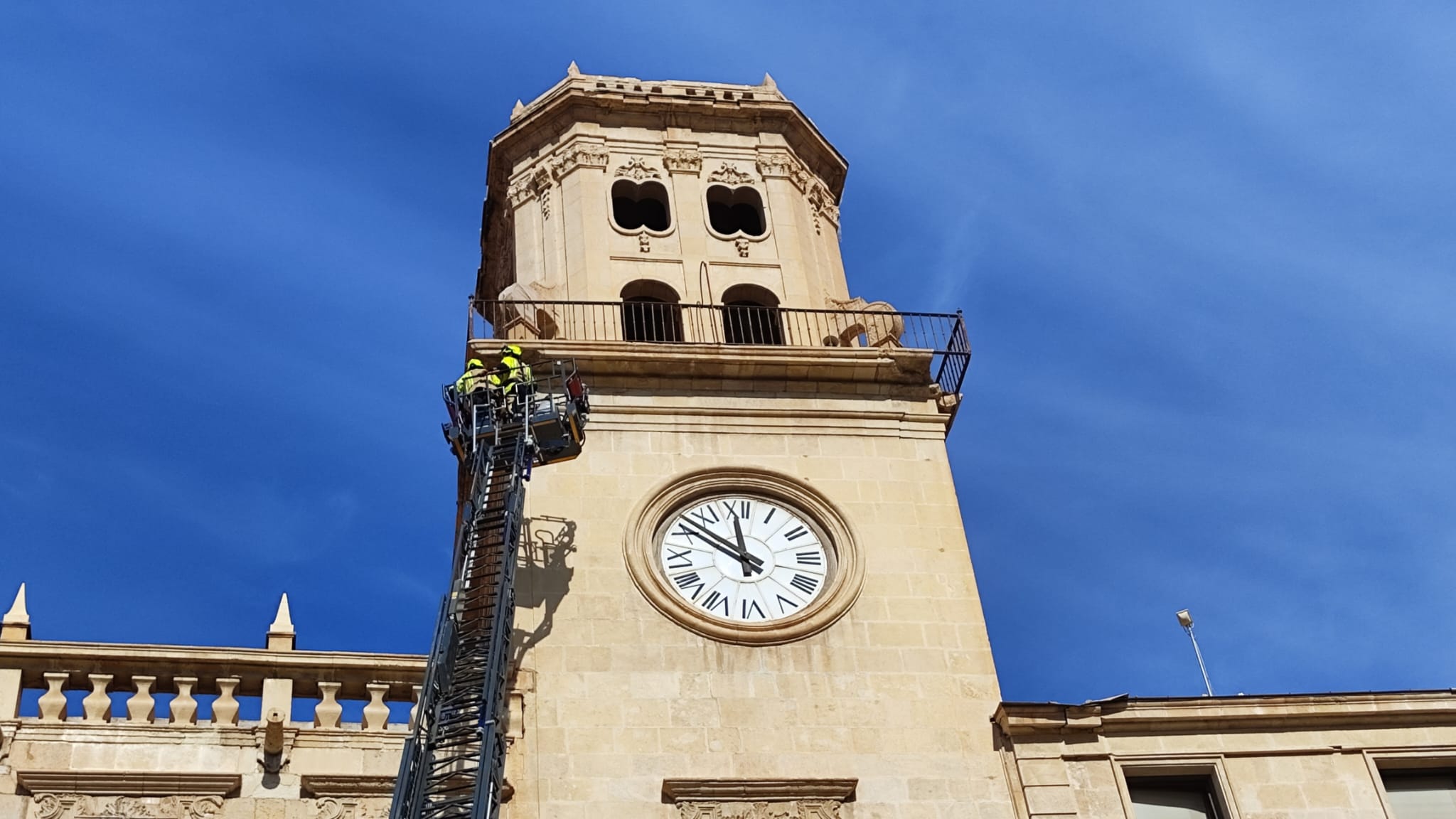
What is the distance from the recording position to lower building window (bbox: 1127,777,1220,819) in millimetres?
20469

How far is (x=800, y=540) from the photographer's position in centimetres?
2289

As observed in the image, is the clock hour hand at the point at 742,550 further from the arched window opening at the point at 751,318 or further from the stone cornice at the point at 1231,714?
the arched window opening at the point at 751,318

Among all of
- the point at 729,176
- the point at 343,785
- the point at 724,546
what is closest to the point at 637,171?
the point at 729,176

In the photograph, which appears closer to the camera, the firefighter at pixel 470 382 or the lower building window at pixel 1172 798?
the lower building window at pixel 1172 798

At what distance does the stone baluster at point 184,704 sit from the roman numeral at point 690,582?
19.0 feet

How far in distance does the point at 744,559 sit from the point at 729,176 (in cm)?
860

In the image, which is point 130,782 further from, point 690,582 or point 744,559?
point 744,559

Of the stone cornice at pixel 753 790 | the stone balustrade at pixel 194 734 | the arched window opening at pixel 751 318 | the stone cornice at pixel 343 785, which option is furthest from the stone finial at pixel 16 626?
the arched window opening at pixel 751 318

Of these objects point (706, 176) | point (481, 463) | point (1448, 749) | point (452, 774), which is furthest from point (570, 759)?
point (706, 176)

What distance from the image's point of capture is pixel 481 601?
806 inches

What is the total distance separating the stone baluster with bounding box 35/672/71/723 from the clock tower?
4700mm

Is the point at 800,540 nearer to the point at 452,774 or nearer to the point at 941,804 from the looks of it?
the point at 941,804

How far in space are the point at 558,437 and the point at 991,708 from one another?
Answer: 6.05m

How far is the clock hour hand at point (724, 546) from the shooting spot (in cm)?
2253
